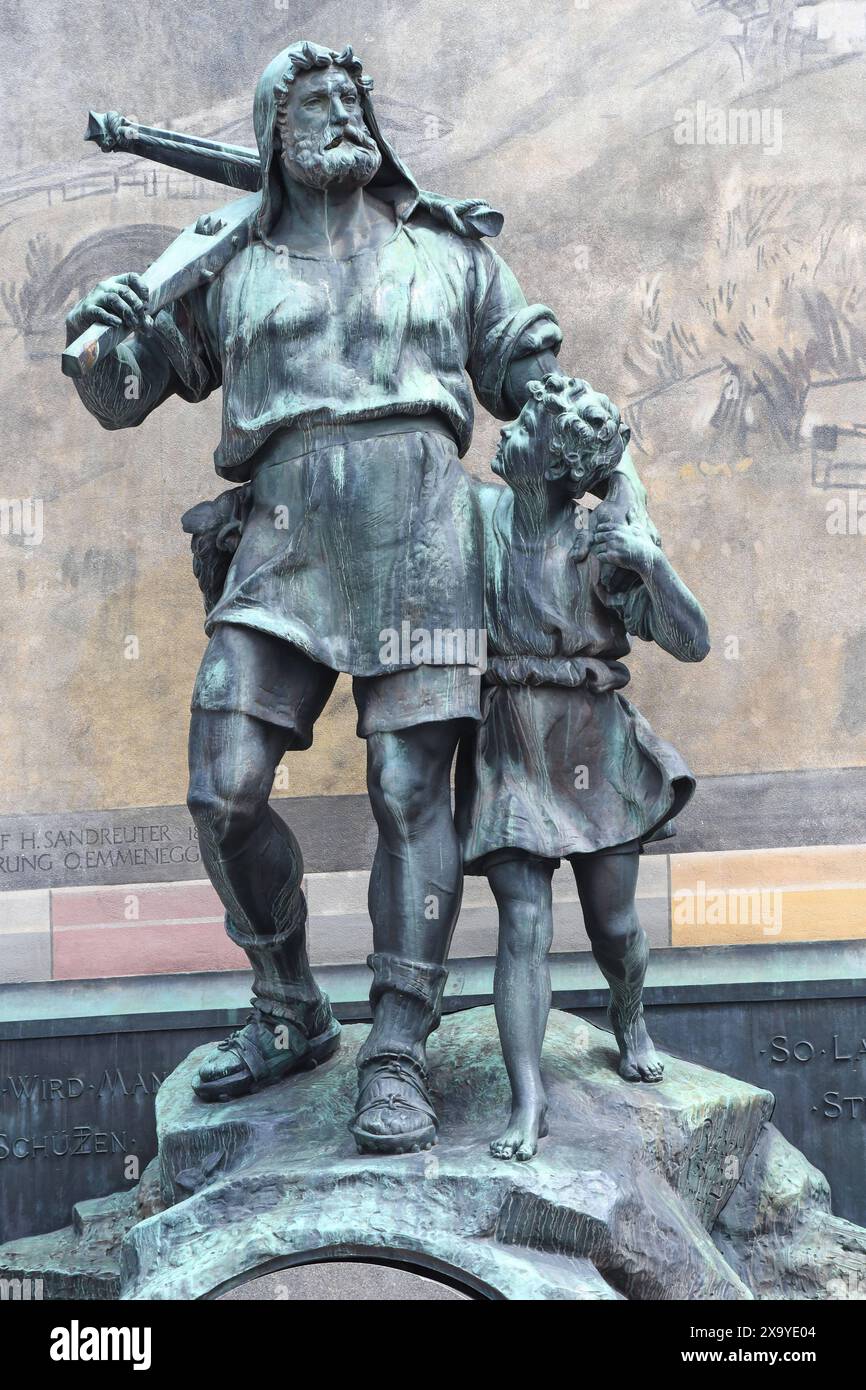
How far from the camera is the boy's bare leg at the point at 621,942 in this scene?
3.70m

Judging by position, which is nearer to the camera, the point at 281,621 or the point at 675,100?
the point at 281,621

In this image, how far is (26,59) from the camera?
598cm

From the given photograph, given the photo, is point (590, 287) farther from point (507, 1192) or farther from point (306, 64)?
point (507, 1192)

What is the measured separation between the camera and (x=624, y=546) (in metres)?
3.46

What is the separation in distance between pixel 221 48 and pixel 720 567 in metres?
2.33

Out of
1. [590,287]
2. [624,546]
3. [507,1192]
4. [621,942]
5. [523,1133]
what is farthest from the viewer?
[590,287]

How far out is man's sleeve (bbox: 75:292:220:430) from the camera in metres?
3.73

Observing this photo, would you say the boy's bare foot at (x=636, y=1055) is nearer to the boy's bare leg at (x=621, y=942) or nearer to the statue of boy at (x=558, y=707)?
the boy's bare leg at (x=621, y=942)

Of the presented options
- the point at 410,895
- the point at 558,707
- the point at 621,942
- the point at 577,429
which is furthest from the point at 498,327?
the point at 621,942

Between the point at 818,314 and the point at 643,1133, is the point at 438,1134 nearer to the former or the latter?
the point at 643,1133

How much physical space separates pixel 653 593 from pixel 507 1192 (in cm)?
112

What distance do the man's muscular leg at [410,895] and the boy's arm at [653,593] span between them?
0.42 meters

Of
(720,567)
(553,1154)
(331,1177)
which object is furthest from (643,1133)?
(720,567)

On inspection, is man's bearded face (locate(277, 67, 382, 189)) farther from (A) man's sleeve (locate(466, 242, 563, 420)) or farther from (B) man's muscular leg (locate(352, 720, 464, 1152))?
(B) man's muscular leg (locate(352, 720, 464, 1152))
